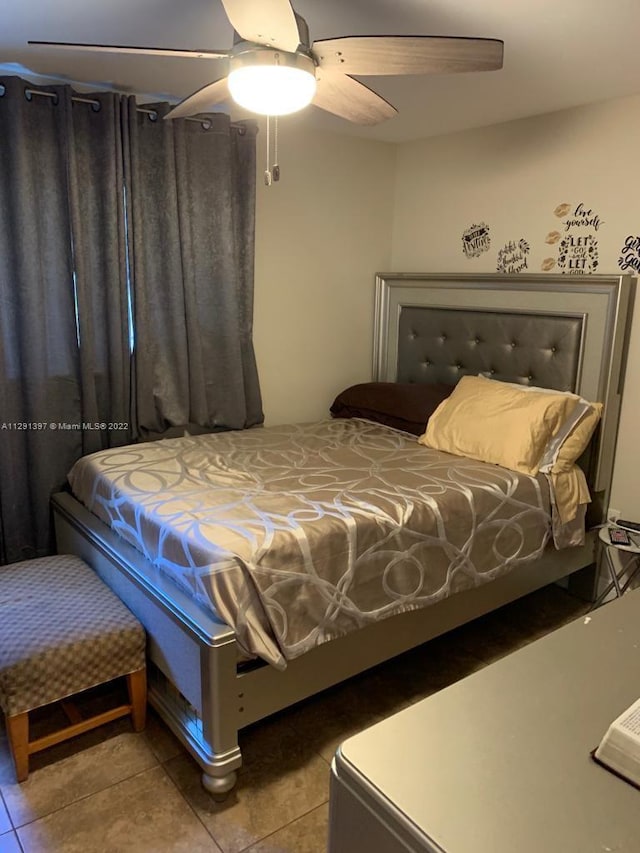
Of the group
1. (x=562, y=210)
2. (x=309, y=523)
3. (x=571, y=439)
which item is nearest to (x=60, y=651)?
(x=309, y=523)

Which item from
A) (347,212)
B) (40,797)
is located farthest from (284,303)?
(40,797)

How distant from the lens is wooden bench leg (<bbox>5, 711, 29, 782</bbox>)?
1.84 metres

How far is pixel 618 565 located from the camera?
2889mm

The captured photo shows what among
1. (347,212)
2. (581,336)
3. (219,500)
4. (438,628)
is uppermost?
(347,212)

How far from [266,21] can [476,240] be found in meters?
2.08

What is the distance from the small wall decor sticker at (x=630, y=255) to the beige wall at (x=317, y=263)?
4.67ft

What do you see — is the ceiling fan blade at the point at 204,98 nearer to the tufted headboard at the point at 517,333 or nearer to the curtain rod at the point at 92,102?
the curtain rod at the point at 92,102

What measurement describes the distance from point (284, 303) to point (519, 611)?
1.94 meters

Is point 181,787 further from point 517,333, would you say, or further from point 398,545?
point 517,333

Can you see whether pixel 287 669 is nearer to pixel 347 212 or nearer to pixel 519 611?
pixel 519 611

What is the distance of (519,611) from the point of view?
2.96m

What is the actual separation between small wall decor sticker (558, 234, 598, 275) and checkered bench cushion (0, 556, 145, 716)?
239cm

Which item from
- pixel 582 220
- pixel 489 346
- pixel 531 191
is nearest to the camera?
pixel 582 220

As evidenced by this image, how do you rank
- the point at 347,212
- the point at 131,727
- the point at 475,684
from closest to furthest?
the point at 475,684
the point at 131,727
the point at 347,212
